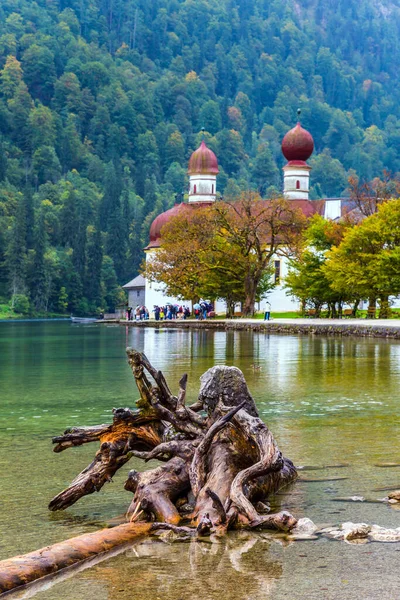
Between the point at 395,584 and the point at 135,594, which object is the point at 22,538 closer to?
the point at 135,594

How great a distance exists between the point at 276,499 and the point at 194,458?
893 mm

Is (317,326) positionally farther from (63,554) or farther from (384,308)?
(63,554)

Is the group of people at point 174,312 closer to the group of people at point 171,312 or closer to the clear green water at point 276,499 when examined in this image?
the group of people at point 171,312

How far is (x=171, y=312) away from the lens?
97750 mm

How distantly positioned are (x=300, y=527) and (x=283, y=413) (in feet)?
27.3

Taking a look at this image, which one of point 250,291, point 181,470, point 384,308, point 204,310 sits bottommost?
point 181,470

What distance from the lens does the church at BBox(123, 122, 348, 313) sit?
342 feet

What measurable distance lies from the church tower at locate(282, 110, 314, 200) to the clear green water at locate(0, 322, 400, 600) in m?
84.1

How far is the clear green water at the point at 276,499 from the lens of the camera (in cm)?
748

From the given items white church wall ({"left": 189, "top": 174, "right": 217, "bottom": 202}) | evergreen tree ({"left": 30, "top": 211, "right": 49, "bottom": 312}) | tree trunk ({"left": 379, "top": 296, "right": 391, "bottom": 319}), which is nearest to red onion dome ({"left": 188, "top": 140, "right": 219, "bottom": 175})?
white church wall ({"left": 189, "top": 174, "right": 217, "bottom": 202})

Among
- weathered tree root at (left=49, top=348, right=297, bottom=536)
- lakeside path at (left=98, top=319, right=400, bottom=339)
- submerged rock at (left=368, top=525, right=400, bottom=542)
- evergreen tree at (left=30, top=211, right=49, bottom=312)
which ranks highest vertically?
evergreen tree at (left=30, top=211, right=49, bottom=312)

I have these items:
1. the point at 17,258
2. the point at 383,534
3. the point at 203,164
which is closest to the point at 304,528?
the point at 383,534

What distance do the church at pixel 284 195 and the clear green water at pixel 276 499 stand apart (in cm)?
7606

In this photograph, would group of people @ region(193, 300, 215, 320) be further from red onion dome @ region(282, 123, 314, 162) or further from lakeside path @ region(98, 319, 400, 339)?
red onion dome @ region(282, 123, 314, 162)
